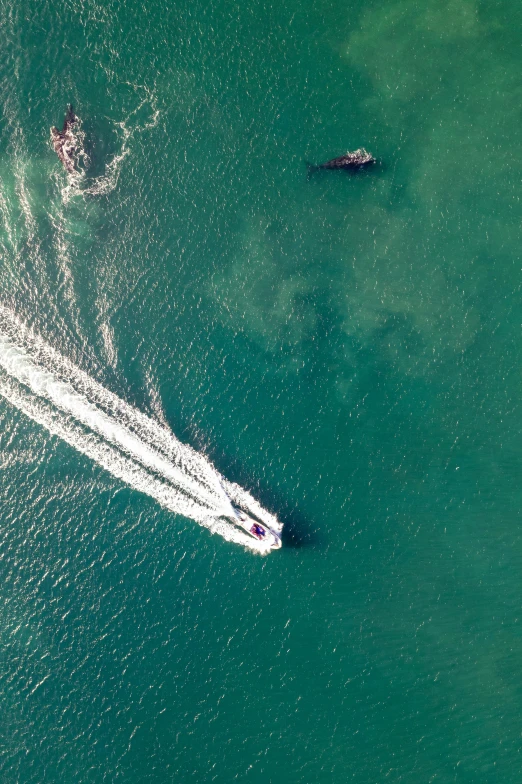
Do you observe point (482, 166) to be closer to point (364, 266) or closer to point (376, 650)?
point (364, 266)

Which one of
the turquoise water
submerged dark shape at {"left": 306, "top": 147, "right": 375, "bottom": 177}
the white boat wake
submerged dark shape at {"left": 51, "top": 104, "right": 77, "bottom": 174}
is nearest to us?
the turquoise water

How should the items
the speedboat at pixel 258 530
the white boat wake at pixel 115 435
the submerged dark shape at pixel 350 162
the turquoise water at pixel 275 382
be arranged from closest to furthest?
the speedboat at pixel 258 530 < the turquoise water at pixel 275 382 < the white boat wake at pixel 115 435 < the submerged dark shape at pixel 350 162

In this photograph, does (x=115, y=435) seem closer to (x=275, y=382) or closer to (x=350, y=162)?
(x=275, y=382)

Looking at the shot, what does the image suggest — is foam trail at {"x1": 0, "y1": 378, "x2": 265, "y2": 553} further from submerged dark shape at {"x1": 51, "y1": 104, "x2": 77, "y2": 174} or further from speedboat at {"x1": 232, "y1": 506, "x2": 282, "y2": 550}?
submerged dark shape at {"x1": 51, "y1": 104, "x2": 77, "y2": 174}

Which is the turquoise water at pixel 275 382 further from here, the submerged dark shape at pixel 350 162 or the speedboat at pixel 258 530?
the speedboat at pixel 258 530

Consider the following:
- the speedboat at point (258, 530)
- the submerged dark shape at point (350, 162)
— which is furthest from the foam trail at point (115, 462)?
the submerged dark shape at point (350, 162)

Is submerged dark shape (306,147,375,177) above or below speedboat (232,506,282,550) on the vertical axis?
above

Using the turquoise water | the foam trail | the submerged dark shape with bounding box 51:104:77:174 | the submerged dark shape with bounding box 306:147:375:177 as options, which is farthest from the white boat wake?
the submerged dark shape with bounding box 306:147:375:177
